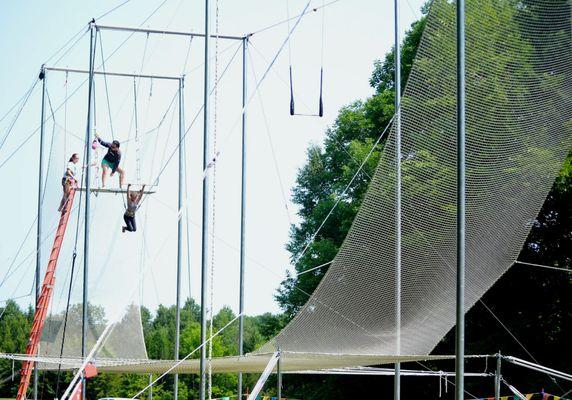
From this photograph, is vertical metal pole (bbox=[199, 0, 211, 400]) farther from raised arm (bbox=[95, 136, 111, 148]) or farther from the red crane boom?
raised arm (bbox=[95, 136, 111, 148])

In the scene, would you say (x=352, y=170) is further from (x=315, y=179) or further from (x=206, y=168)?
(x=206, y=168)

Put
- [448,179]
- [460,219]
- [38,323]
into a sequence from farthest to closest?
[38,323]
[448,179]
[460,219]

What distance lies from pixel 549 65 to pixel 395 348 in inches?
116

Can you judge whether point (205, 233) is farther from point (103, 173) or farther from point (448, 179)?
point (103, 173)

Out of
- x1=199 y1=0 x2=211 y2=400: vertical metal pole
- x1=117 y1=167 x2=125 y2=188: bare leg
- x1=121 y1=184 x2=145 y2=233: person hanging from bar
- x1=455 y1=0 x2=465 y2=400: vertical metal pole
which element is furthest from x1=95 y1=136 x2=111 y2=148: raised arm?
x1=455 y1=0 x2=465 y2=400: vertical metal pole

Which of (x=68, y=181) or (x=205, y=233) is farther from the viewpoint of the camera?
(x=68, y=181)

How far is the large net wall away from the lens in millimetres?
9867

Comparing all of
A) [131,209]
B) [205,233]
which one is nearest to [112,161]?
[131,209]

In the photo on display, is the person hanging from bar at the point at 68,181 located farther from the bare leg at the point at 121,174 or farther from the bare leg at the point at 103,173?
the bare leg at the point at 121,174

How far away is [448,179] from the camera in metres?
10.6

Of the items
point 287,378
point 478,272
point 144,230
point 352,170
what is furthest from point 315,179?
point 478,272

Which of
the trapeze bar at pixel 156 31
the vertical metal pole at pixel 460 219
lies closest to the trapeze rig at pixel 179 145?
the trapeze bar at pixel 156 31

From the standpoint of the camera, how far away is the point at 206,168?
36.8ft

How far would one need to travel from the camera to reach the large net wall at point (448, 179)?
9.87m
